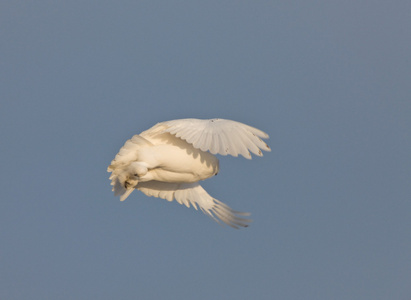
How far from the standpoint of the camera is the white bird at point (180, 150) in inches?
695

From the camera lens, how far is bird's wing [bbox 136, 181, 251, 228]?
68.5ft

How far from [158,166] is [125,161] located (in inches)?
32.8

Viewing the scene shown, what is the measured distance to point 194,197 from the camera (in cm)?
2127

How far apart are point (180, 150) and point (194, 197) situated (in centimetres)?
296

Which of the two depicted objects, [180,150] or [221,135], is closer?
[221,135]

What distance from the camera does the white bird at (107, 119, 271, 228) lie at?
1764 centimetres

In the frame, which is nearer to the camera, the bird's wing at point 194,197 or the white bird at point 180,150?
the white bird at point 180,150

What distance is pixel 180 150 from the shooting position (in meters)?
18.6

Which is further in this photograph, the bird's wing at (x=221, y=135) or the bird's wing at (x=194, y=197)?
the bird's wing at (x=194, y=197)

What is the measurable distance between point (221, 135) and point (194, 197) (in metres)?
3.85

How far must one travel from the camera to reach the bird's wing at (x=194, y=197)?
2089cm

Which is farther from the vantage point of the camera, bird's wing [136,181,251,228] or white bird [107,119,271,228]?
bird's wing [136,181,251,228]

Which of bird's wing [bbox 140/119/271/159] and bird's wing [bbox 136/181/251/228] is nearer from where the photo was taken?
bird's wing [bbox 140/119/271/159]

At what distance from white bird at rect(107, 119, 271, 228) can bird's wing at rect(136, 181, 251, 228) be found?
1.09 metres
